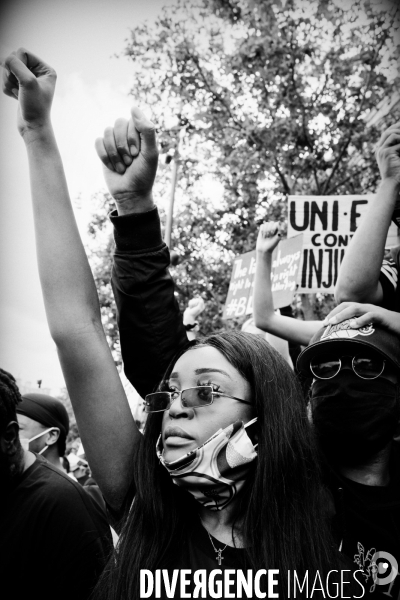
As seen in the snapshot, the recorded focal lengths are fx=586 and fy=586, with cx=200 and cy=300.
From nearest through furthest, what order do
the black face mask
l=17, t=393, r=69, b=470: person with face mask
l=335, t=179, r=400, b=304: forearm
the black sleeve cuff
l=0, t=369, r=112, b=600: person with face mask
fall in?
the black sleeve cuff
the black face mask
l=0, t=369, r=112, b=600: person with face mask
l=335, t=179, r=400, b=304: forearm
l=17, t=393, r=69, b=470: person with face mask

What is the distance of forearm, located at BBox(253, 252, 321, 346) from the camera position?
3.04 m

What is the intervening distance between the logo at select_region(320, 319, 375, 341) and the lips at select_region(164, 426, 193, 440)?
72 centimetres

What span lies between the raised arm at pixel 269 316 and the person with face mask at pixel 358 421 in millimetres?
859

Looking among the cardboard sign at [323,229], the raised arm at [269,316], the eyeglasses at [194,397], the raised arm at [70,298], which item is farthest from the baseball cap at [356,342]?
the cardboard sign at [323,229]

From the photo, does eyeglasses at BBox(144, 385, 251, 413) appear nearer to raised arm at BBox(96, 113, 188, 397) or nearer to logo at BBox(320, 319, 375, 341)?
raised arm at BBox(96, 113, 188, 397)

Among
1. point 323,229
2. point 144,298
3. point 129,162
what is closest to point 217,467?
point 144,298

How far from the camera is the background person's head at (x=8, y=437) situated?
2461 mm

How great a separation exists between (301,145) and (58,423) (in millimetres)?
7695

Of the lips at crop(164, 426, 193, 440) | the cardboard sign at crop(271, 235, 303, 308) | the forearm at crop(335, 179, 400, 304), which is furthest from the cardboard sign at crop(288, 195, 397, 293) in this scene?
the lips at crop(164, 426, 193, 440)

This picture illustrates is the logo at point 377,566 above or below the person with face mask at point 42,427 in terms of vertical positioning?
above

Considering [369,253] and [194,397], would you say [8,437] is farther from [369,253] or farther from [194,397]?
[369,253]

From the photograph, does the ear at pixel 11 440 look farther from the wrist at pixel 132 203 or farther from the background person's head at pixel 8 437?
the wrist at pixel 132 203

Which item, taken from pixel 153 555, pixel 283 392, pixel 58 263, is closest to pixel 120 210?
pixel 58 263

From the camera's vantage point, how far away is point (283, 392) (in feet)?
5.83
